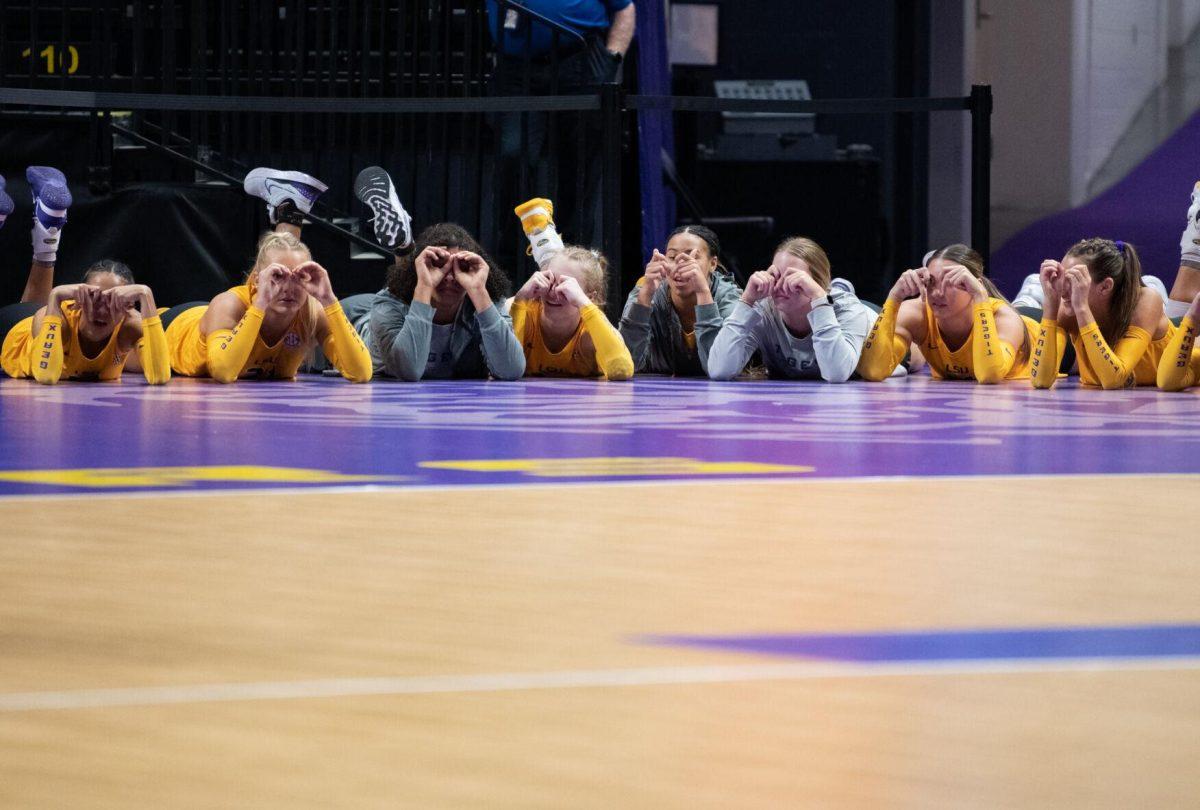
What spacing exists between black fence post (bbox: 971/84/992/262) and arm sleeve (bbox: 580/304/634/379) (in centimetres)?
193

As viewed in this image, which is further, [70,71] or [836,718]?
[70,71]

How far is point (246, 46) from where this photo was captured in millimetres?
6918

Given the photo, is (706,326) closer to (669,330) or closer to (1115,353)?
(669,330)

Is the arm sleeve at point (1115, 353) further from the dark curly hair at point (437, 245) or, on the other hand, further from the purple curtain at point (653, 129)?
the purple curtain at point (653, 129)

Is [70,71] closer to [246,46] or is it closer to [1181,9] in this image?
[246,46]

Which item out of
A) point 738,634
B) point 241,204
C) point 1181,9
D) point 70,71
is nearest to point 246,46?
point 70,71

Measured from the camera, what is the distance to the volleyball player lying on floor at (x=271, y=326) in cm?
463

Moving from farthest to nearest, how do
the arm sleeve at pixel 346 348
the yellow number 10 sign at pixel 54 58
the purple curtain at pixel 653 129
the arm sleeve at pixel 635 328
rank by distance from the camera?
the yellow number 10 sign at pixel 54 58 < the purple curtain at pixel 653 129 < the arm sleeve at pixel 635 328 < the arm sleeve at pixel 346 348

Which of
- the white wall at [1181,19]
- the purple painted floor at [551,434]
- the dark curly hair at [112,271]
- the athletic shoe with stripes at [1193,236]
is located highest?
the white wall at [1181,19]

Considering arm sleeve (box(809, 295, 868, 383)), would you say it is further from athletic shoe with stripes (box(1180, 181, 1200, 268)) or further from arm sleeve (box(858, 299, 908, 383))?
athletic shoe with stripes (box(1180, 181, 1200, 268))

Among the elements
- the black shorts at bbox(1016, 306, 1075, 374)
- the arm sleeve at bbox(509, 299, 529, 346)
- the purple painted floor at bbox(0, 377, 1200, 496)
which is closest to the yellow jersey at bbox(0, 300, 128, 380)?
the purple painted floor at bbox(0, 377, 1200, 496)

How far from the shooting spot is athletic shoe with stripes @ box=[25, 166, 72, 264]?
5.31 metres

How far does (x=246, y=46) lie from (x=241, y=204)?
1200 mm

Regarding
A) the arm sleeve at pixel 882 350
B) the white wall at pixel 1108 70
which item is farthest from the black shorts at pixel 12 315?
the white wall at pixel 1108 70
